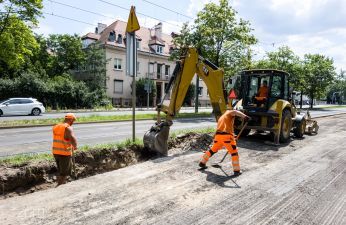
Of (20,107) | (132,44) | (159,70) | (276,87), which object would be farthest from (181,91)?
(159,70)

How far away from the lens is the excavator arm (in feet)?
27.0

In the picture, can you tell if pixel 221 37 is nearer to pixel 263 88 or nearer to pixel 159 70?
pixel 263 88

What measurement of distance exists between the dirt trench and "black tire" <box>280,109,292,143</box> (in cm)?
322

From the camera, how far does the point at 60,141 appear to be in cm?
598

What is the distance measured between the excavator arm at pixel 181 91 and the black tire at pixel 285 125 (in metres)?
3.17

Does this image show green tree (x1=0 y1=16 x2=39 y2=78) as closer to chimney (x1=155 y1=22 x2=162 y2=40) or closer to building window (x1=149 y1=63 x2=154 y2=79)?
building window (x1=149 y1=63 x2=154 y2=79)

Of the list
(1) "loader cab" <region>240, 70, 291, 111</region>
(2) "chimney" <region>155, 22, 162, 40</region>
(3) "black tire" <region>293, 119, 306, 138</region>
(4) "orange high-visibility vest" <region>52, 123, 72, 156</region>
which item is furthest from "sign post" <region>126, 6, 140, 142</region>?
(2) "chimney" <region>155, 22, 162, 40</region>

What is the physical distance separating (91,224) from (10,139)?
8769 mm

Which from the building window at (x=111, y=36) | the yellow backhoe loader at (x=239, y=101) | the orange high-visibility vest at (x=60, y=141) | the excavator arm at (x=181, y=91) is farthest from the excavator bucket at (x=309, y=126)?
the building window at (x=111, y=36)

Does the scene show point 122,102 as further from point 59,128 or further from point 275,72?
point 59,128

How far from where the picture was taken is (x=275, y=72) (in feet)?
37.2

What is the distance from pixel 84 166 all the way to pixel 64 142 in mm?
1474

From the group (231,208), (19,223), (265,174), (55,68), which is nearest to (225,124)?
(265,174)

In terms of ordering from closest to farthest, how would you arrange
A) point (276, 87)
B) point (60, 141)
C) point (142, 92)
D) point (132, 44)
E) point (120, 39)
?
point (60, 141), point (132, 44), point (276, 87), point (142, 92), point (120, 39)
